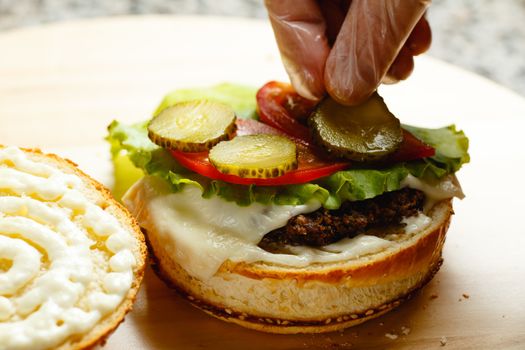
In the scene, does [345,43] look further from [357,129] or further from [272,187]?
[272,187]

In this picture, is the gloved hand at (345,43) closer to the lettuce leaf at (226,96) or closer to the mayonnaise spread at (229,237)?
the lettuce leaf at (226,96)

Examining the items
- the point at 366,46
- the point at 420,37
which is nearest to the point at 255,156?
the point at 366,46

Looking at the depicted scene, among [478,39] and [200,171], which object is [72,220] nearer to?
[200,171]

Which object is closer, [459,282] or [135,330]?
[135,330]

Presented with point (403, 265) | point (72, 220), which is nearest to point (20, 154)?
point (72, 220)

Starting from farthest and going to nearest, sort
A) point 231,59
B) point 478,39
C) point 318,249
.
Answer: point 478,39, point 231,59, point 318,249
